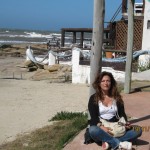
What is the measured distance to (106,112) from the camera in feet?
18.5

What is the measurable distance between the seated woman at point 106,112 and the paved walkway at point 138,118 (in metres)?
0.16

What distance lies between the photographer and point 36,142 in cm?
690

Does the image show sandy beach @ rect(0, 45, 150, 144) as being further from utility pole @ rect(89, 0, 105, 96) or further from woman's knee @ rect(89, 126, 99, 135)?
woman's knee @ rect(89, 126, 99, 135)

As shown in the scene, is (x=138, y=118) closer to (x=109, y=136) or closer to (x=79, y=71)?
(x=109, y=136)

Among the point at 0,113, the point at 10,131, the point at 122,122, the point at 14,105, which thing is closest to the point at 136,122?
the point at 122,122

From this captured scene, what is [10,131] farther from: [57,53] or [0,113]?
[57,53]

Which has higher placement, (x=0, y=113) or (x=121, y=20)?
(x=121, y=20)

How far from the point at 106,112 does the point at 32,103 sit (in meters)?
6.05

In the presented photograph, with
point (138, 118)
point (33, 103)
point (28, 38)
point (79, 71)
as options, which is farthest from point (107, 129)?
point (28, 38)

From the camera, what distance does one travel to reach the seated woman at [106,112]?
543 cm

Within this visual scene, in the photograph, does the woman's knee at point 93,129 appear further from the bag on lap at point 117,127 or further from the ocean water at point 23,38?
the ocean water at point 23,38

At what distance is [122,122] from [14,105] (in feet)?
19.7

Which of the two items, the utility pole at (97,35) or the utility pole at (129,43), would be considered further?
the utility pole at (129,43)

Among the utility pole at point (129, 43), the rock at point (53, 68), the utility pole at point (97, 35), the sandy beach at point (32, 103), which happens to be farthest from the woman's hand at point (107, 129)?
the rock at point (53, 68)
